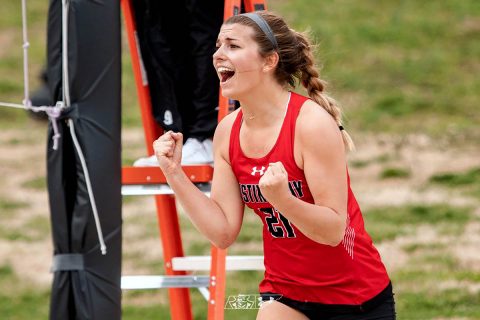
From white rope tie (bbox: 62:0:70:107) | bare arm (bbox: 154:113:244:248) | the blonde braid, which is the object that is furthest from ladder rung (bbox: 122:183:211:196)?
the blonde braid

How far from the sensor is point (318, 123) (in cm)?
371

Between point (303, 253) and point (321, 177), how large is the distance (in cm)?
29

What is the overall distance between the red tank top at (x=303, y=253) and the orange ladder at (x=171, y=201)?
41.1 inches

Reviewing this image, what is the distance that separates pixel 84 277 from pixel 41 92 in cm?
987

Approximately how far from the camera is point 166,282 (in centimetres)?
513

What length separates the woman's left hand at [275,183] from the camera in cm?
336

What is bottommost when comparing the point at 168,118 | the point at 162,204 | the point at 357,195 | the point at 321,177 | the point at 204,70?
the point at 357,195

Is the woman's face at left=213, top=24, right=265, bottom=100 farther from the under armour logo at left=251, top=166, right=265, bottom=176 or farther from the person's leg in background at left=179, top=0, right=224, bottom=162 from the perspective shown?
the person's leg in background at left=179, top=0, right=224, bottom=162

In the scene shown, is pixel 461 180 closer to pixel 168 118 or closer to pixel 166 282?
pixel 168 118

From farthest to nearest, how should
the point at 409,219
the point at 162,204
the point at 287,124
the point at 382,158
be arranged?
1. the point at 382,158
2. the point at 409,219
3. the point at 162,204
4. the point at 287,124

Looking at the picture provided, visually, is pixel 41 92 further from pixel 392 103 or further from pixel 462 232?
pixel 462 232

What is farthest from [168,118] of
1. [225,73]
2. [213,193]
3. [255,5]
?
[225,73]

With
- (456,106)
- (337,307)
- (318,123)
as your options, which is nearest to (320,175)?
(318,123)

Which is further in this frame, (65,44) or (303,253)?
(65,44)
